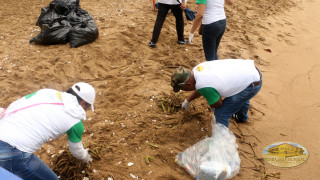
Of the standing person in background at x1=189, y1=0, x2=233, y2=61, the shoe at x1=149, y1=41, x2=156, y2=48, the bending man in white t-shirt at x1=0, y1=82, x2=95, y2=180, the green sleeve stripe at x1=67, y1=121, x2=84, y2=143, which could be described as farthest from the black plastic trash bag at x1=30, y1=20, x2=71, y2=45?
the green sleeve stripe at x1=67, y1=121, x2=84, y2=143

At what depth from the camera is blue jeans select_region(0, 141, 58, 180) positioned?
1638mm

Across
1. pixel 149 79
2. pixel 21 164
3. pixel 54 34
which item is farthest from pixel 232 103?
pixel 54 34

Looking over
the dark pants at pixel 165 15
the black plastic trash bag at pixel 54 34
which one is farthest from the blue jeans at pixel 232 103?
the black plastic trash bag at pixel 54 34

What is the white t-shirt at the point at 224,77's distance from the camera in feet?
7.25

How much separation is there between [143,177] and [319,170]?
6.02 feet

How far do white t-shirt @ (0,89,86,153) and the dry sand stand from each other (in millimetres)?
809

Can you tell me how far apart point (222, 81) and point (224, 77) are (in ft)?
0.14

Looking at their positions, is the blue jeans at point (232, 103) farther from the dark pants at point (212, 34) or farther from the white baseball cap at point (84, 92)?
the white baseball cap at point (84, 92)

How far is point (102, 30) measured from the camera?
4867 millimetres

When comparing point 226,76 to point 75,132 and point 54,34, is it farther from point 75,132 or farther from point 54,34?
point 54,34

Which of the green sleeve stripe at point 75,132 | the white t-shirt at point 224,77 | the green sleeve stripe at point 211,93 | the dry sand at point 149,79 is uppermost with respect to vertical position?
the white t-shirt at point 224,77

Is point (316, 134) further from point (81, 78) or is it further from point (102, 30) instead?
point (102, 30)

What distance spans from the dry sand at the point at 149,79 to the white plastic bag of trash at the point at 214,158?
5.5 inches

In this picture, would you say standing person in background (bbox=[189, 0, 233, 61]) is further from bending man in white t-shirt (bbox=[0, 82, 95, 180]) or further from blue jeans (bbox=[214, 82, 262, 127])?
bending man in white t-shirt (bbox=[0, 82, 95, 180])
